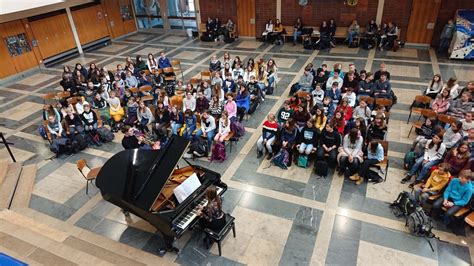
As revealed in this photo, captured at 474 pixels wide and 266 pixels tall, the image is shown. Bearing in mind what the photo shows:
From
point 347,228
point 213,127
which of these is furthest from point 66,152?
point 347,228

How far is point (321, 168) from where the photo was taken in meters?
7.48

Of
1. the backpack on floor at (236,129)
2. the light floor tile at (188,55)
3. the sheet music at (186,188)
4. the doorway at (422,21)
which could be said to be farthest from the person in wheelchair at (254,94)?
the doorway at (422,21)

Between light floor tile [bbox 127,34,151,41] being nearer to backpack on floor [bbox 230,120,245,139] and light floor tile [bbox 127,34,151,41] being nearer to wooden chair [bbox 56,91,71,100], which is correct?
wooden chair [bbox 56,91,71,100]

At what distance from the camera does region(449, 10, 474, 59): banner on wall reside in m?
12.8

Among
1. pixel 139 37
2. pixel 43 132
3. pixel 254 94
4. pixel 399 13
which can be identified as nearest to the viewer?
pixel 43 132

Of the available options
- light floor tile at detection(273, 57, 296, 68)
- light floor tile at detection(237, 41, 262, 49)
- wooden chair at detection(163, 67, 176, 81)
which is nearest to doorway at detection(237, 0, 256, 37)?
light floor tile at detection(237, 41, 262, 49)

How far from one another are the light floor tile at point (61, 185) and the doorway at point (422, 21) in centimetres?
1531

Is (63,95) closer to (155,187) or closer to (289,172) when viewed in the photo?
(155,187)

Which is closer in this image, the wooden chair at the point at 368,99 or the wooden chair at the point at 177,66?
the wooden chair at the point at 368,99

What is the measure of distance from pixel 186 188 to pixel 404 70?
11183 millimetres

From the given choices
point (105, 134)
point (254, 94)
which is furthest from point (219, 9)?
point (105, 134)

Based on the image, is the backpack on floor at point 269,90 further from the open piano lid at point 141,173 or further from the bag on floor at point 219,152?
the open piano lid at point 141,173

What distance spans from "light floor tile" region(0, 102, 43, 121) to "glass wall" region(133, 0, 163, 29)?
35.5 feet

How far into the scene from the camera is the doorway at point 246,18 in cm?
1773
